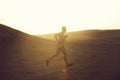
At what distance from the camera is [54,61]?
18031 mm

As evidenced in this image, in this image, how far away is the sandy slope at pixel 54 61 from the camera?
49.8ft

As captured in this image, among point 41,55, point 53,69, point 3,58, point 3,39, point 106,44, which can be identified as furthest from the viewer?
point 106,44

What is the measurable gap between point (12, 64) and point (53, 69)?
203 cm

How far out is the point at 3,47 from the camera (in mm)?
20109

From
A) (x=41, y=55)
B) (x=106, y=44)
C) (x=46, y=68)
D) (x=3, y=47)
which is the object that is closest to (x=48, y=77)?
(x=46, y=68)

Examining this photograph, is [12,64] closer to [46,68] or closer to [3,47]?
[46,68]

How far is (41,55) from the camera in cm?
1952

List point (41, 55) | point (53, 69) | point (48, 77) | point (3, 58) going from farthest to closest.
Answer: point (41, 55), point (3, 58), point (53, 69), point (48, 77)

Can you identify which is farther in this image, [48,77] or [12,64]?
[12,64]

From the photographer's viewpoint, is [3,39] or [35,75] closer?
[35,75]

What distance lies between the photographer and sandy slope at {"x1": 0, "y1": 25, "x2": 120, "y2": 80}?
15172 mm

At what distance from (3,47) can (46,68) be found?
4.43 meters

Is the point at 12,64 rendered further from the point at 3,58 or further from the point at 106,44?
the point at 106,44

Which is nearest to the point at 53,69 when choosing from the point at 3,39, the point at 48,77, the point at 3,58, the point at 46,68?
the point at 46,68
